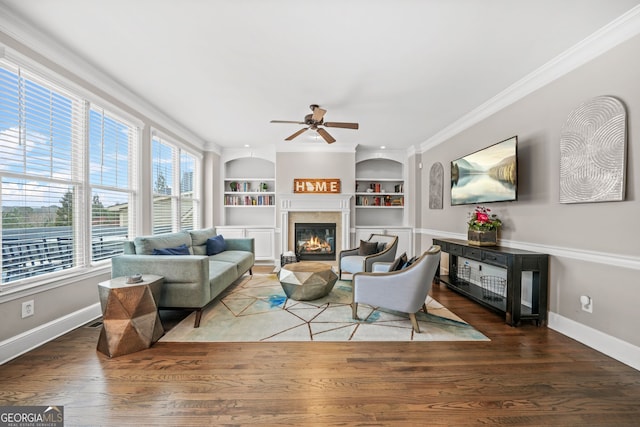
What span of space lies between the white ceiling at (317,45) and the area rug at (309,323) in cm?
261

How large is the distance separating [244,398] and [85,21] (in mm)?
3063

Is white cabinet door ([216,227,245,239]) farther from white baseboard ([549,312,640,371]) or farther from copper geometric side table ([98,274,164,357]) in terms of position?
white baseboard ([549,312,640,371])

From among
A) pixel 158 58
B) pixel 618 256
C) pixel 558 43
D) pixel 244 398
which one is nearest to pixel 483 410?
pixel 244 398

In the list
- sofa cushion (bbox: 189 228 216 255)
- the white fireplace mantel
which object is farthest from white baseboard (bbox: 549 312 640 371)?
sofa cushion (bbox: 189 228 216 255)

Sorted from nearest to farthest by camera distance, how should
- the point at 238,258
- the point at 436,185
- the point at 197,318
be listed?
the point at 197,318 → the point at 238,258 → the point at 436,185

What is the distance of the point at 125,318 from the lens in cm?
212

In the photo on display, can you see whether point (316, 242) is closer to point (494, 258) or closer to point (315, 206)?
point (315, 206)

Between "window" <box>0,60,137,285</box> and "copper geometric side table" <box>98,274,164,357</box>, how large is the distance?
0.78 m

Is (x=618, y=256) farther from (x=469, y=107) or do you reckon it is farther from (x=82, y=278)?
(x=82, y=278)

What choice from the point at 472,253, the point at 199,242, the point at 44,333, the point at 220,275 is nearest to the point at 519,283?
the point at 472,253

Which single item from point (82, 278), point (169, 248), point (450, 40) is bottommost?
point (82, 278)

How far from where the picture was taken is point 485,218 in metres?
3.29

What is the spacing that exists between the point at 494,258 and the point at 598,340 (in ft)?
3.18

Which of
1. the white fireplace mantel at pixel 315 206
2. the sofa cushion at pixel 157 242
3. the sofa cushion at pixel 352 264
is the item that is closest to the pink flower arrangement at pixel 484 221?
the sofa cushion at pixel 352 264
